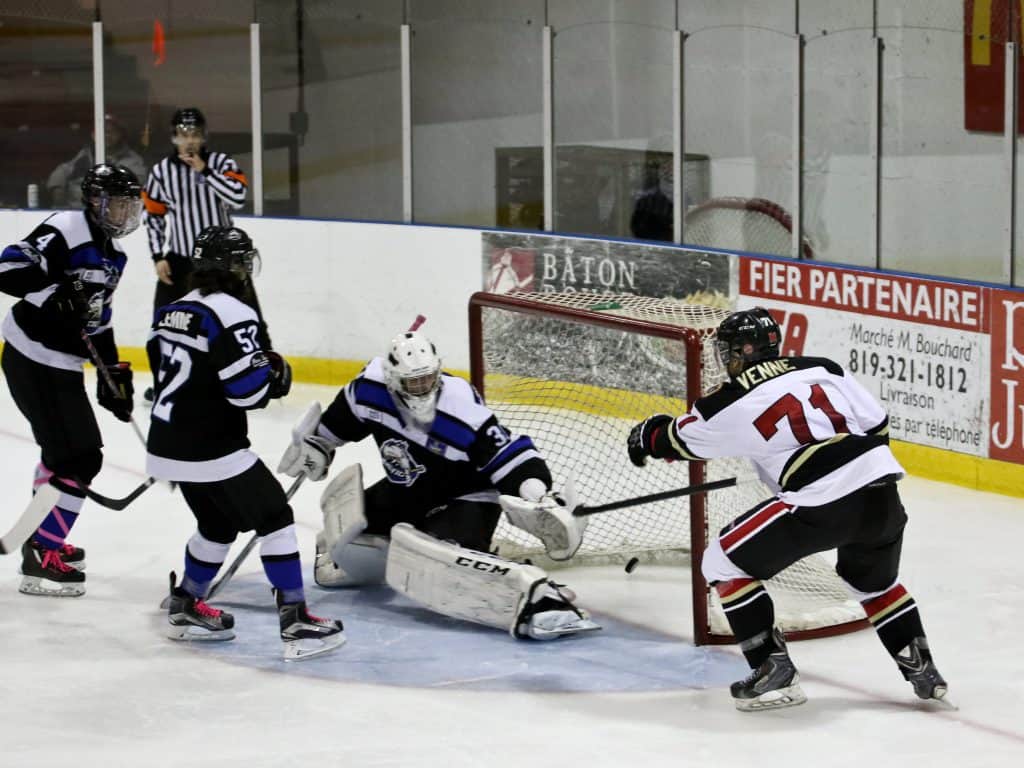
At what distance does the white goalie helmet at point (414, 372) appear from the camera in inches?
163

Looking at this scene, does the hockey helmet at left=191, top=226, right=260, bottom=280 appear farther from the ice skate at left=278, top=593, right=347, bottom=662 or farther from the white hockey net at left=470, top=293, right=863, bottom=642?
the white hockey net at left=470, top=293, right=863, bottom=642

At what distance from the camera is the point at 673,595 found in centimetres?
464

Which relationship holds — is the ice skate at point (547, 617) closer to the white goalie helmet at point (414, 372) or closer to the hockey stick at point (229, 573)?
the white goalie helmet at point (414, 372)

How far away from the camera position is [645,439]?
3.79 meters

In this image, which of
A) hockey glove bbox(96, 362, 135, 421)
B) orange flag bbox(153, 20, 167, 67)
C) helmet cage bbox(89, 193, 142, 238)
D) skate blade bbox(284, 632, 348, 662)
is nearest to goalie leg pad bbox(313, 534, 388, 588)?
skate blade bbox(284, 632, 348, 662)

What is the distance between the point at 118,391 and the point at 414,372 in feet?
3.33

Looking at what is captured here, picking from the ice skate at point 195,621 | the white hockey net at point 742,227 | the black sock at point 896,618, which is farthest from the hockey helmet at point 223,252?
the white hockey net at point 742,227

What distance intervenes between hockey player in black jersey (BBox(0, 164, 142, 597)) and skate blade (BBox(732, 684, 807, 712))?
6.19 feet

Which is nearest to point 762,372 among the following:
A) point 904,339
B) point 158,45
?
point 904,339

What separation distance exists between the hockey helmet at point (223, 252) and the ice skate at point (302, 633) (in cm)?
76

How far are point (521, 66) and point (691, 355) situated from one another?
397 centimetres

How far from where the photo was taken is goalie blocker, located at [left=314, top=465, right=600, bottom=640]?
164 inches

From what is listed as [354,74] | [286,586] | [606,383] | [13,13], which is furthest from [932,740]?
[13,13]

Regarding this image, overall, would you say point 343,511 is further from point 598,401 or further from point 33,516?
point 598,401
